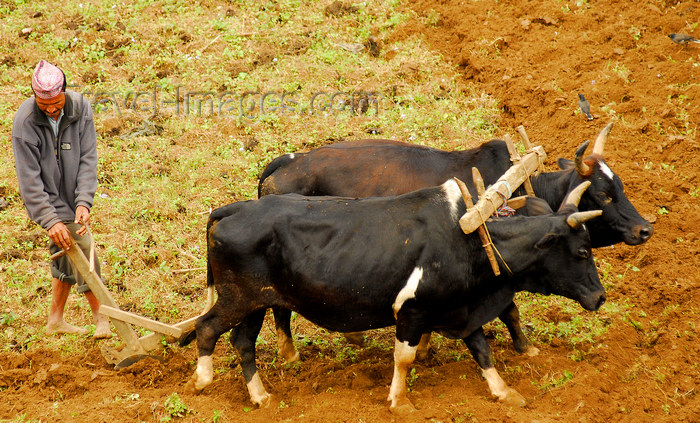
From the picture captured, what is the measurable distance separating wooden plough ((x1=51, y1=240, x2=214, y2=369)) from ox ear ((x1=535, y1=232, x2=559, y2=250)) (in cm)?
270

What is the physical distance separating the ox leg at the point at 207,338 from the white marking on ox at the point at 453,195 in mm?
1954

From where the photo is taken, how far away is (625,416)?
4801 millimetres

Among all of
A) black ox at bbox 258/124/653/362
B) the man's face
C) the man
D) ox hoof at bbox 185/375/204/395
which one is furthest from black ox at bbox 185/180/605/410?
the man's face

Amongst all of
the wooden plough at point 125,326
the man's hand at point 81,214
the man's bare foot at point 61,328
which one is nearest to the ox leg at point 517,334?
the wooden plough at point 125,326

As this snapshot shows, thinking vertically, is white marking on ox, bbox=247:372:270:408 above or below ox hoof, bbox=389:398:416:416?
below

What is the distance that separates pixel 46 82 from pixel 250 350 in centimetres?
273

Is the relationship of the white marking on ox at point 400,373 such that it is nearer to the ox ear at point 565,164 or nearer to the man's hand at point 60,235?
the ox ear at point 565,164

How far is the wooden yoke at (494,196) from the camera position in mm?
4828

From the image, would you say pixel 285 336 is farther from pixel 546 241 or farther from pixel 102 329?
pixel 546 241

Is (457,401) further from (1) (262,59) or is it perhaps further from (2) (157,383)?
(1) (262,59)

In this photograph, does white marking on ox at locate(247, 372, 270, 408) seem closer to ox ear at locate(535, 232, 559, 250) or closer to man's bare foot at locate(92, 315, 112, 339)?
man's bare foot at locate(92, 315, 112, 339)

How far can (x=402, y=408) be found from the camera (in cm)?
504

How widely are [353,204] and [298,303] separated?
2.94 ft

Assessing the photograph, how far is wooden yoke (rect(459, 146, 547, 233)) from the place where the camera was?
483 cm
